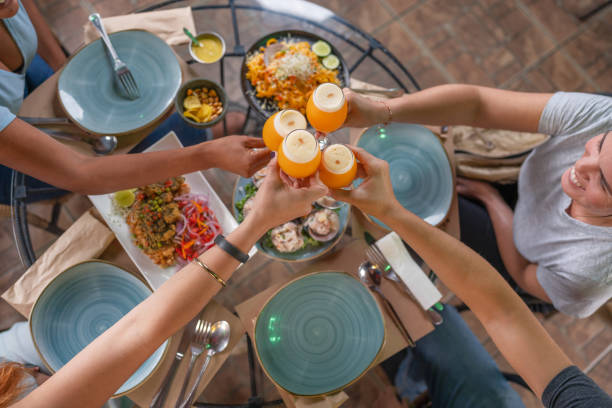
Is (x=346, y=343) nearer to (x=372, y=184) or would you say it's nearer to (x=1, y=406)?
(x=372, y=184)

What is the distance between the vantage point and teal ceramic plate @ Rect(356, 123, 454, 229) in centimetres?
175

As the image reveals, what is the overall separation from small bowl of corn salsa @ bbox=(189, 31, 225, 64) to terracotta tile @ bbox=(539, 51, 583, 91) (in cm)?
290

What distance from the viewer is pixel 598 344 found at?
291 cm

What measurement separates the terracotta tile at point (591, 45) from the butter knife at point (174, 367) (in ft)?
12.7

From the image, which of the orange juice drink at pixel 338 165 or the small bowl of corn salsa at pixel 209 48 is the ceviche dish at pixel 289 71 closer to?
the small bowl of corn salsa at pixel 209 48

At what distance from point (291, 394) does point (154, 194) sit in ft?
3.34

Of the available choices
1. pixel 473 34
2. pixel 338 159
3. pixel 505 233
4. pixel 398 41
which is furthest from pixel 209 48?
pixel 473 34

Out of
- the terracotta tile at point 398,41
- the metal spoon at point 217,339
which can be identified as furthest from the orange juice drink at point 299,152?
the terracotta tile at point 398,41

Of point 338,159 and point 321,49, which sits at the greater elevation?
point 321,49

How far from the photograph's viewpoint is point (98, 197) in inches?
64.0

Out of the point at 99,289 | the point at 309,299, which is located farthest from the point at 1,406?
the point at 309,299

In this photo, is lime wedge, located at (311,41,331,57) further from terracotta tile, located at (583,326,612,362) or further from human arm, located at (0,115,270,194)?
terracotta tile, located at (583,326,612,362)

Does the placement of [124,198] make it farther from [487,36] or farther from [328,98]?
[487,36]

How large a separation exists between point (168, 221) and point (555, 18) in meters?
3.85
